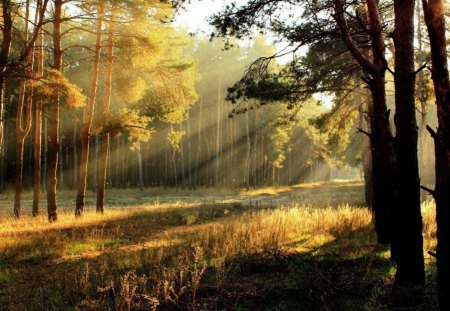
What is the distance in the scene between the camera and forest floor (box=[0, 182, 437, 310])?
195 inches

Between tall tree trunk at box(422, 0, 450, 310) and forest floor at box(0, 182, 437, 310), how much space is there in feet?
2.13

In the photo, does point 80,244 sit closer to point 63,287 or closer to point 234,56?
point 63,287

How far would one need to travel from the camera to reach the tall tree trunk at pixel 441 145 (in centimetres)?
416

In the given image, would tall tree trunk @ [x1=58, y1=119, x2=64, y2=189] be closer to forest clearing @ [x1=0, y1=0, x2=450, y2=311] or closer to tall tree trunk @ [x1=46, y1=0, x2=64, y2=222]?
forest clearing @ [x1=0, y1=0, x2=450, y2=311]

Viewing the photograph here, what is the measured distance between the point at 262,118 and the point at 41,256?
1399 inches

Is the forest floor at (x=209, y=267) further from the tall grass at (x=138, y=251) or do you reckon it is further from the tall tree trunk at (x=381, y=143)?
the tall tree trunk at (x=381, y=143)

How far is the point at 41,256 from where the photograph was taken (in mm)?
8961

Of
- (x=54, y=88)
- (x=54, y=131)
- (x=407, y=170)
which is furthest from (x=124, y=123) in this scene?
(x=407, y=170)

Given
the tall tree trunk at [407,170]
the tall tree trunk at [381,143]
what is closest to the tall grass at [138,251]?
the tall tree trunk at [381,143]

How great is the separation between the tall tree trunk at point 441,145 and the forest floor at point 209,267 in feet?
2.13

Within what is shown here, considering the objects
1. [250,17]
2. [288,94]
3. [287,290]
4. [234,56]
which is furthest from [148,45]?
[234,56]

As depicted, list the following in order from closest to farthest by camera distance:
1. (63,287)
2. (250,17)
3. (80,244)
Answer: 1. (63,287)
2. (250,17)
3. (80,244)

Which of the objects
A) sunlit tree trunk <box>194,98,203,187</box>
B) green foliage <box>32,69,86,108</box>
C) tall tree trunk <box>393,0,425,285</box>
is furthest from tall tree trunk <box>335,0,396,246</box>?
sunlit tree trunk <box>194,98,203,187</box>

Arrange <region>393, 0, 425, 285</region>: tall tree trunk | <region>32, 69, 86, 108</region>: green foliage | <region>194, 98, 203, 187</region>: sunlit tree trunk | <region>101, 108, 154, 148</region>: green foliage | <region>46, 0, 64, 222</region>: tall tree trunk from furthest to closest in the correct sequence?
<region>194, 98, 203, 187</region>: sunlit tree trunk → <region>101, 108, 154, 148</region>: green foliage → <region>46, 0, 64, 222</region>: tall tree trunk → <region>32, 69, 86, 108</region>: green foliage → <region>393, 0, 425, 285</region>: tall tree trunk
